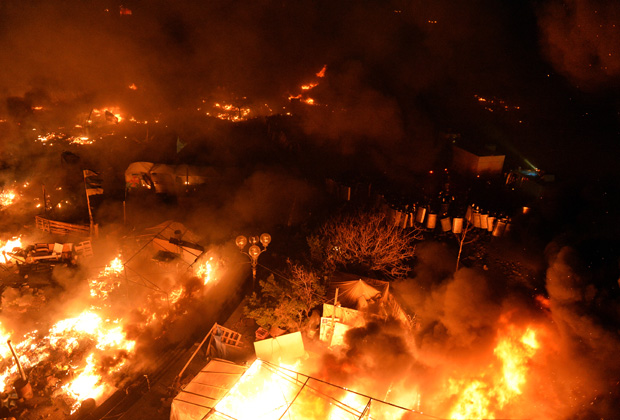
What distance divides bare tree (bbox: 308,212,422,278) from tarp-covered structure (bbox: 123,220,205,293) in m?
4.86

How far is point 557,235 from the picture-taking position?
12750mm

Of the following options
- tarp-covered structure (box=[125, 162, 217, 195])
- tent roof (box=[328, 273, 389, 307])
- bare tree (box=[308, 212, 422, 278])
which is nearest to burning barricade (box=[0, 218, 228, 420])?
bare tree (box=[308, 212, 422, 278])

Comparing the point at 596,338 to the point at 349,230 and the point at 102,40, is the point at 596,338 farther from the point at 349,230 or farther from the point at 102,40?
the point at 102,40

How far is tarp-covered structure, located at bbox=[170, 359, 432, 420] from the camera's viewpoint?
8.23m

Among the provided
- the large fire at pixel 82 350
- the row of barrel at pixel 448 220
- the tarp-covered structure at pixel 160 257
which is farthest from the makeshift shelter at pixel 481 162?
the large fire at pixel 82 350

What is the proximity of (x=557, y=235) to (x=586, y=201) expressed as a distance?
164 cm

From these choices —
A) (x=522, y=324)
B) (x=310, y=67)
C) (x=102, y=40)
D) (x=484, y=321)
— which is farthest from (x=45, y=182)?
(x=522, y=324)

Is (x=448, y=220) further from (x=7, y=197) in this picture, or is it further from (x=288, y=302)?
(x=7, y=197)

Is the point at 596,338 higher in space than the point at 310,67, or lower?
lower

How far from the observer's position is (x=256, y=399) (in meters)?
8.75

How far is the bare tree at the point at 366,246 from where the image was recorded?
521 inches

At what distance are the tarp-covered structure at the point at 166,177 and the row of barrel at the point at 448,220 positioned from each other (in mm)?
9920

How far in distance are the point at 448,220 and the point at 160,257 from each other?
38.6 ft

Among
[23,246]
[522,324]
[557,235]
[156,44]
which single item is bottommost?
[23,246]
